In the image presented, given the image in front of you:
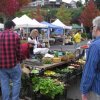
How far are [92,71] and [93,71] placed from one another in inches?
0.4

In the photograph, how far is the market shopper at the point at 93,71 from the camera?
3.55 metres

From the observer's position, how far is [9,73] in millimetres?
6312

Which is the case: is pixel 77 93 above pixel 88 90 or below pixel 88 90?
below

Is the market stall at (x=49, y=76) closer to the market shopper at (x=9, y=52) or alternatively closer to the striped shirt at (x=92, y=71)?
the market shopper at (x=9, y=52)

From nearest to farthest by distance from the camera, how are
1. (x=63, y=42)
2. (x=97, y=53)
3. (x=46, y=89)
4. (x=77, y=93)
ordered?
(x=97, y=53)
(x=46, y=89)
(x=77, y=93)
(x=63, y=42)

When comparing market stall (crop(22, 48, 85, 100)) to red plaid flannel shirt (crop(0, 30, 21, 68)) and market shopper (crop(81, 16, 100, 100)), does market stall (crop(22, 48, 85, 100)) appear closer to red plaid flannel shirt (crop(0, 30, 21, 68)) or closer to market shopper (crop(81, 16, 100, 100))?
red plaid flannel shirt (crop(0, 30, 21, 68))

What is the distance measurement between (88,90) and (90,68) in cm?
24

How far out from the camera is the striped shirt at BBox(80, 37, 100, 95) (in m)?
3.55

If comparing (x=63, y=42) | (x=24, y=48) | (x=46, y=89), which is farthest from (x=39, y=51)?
(x=63, y=42)

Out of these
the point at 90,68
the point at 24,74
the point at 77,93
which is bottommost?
the point at 77,93

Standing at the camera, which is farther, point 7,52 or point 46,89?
point 46,89

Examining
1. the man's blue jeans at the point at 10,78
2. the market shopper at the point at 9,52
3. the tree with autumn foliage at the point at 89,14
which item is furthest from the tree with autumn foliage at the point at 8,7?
the market shopper at the point at 9,52

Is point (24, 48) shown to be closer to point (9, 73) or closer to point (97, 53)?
point (9, 73)

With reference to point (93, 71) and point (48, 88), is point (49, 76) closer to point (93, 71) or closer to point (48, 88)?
point (48, 88)
